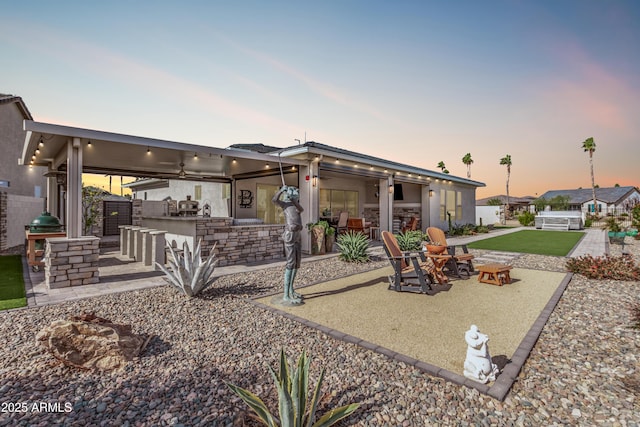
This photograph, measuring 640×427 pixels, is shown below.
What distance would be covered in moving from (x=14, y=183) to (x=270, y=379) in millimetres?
17054

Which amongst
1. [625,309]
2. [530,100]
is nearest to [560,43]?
[530,100]

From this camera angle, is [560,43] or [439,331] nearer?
[439,331]

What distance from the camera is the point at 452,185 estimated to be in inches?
698

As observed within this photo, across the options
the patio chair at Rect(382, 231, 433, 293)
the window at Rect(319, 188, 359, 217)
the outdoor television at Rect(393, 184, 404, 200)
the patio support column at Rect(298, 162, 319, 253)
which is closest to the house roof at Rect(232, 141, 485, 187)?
the patio support column at Rect(298, 162, 319, 253)

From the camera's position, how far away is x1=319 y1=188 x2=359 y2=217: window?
14.6 meters

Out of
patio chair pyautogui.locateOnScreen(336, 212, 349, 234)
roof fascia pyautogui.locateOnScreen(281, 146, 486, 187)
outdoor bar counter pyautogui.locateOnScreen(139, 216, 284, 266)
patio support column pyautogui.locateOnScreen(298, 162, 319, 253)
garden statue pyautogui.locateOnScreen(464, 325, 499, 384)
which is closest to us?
garden statue pyautogui.locateOnScreen(464, 325, 499, 384)

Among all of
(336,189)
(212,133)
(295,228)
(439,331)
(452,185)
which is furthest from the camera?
(452,185)

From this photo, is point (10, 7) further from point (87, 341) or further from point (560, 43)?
point (560, 43)

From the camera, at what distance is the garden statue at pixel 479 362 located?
2.37m

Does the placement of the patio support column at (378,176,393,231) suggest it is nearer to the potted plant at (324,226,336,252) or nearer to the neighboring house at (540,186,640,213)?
the potted plant at (324,226,336,252)

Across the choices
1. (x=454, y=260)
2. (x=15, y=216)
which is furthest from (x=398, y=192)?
(x=15, y=216)

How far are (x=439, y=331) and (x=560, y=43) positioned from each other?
9686 millimetres

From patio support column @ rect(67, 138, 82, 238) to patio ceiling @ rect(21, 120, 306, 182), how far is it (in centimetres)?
22

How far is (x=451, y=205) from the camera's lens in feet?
57.5
